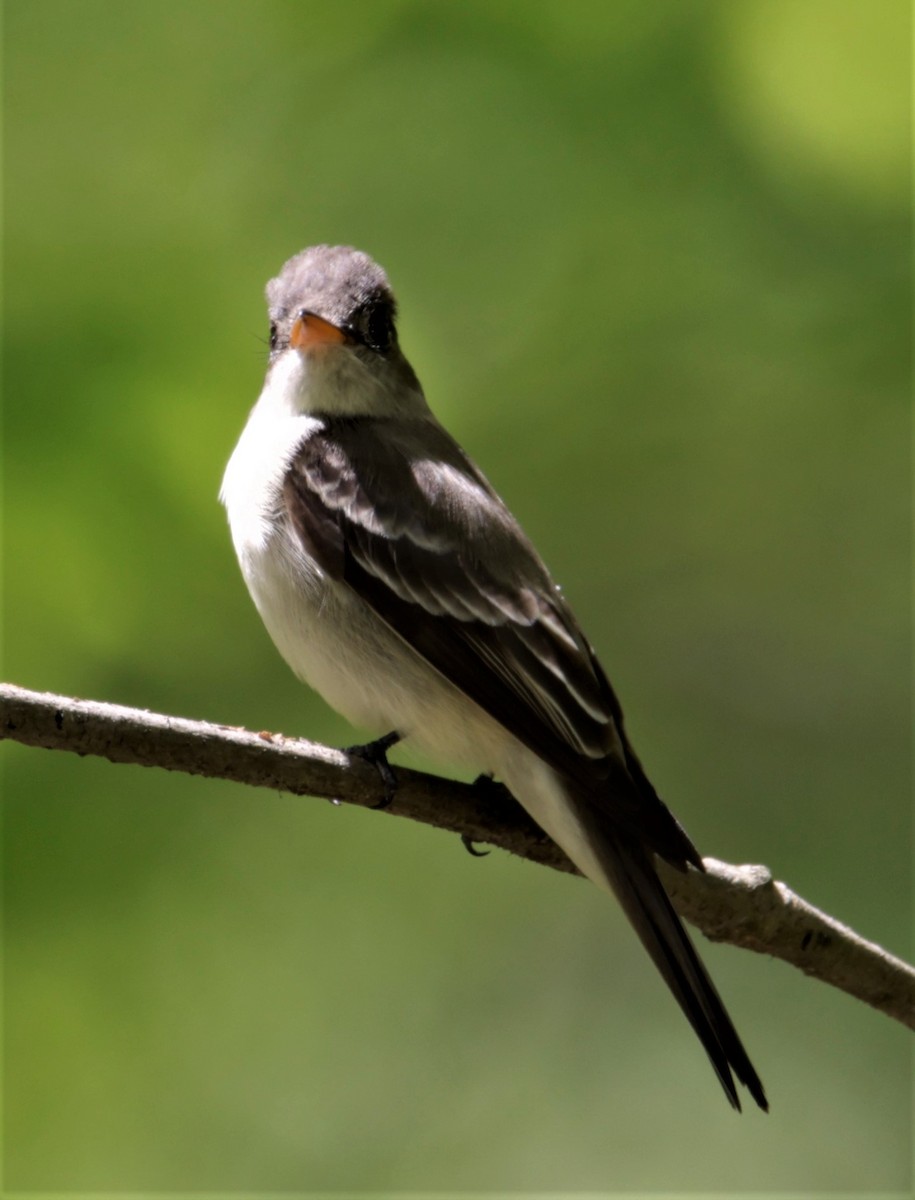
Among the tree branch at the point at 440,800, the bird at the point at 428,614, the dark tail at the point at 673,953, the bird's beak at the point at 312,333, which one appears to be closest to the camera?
the tree branch at the point at 440,800

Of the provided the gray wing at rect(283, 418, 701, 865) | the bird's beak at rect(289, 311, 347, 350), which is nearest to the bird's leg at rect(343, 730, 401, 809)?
the gray wing at rect(283, 418, 701, 865)

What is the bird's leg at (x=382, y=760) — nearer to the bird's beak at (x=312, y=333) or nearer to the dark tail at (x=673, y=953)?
the dark tail at (x=673, y=953)

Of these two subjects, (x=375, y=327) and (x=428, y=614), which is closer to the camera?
(x=428, y=614)

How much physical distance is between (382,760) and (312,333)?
40.0 inches

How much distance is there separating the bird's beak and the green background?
0.35 m

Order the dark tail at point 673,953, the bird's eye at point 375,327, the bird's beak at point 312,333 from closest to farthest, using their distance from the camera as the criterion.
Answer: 1. the dark tail at point 673,953
2. the bird's beak at point 312,333
3. the bird's eye at point 375,327

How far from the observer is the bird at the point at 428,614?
2.54 meters

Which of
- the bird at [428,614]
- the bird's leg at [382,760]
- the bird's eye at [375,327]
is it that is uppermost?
the bird's eye at [375,327]

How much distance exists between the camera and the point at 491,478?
3824 mm

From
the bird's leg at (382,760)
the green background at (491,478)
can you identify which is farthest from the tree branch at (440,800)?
the green background at (491,478)

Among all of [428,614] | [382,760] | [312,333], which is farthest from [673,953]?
[312,333]

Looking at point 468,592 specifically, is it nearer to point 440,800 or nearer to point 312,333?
point 440,800

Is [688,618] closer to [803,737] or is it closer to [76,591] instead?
[803,737]

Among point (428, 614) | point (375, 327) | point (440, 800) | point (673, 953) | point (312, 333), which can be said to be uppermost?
point (375, 327)
